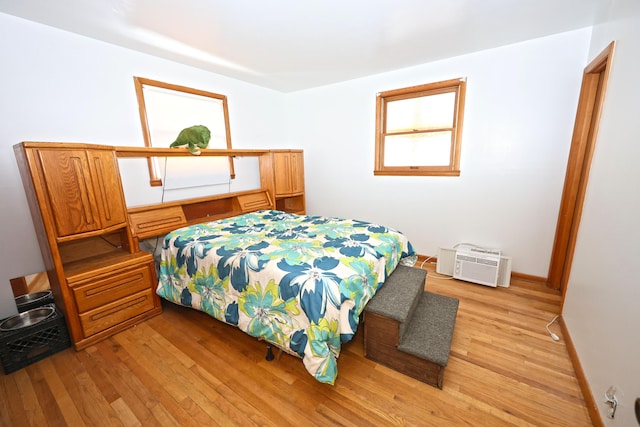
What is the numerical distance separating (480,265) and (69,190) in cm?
364

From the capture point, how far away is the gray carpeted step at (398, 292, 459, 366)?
1.50m

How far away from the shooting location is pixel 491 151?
2.72 metres

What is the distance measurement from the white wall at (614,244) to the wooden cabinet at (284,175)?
3.02 metres

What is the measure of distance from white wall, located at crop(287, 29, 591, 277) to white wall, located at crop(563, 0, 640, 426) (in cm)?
56

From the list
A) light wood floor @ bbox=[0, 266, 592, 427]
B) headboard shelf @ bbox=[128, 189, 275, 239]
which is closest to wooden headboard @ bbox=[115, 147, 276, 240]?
headboard shelf @ bbox=[128, 189, 275, 239]

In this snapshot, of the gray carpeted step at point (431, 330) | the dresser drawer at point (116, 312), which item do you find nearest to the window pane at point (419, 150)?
the gray carpeted step at point (431, 330)

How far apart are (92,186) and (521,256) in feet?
13.3

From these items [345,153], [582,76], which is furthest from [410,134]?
[582,76]

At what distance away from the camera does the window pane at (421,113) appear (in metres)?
2.96

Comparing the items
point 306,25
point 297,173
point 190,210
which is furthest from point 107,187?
point 297,173

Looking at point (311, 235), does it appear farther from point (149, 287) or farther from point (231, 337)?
point (149, 287)

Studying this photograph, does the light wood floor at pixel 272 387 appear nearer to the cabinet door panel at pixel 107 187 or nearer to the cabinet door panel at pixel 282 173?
the cabinet door panel at pixel 107 187

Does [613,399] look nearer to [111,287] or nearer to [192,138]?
[111,287]

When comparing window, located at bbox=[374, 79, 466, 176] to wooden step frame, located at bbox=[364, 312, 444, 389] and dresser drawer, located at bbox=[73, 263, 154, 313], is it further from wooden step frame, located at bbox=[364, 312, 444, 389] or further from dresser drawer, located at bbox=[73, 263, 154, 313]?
dresser drawer, located at bbox=[73, 263, 154, 313]
